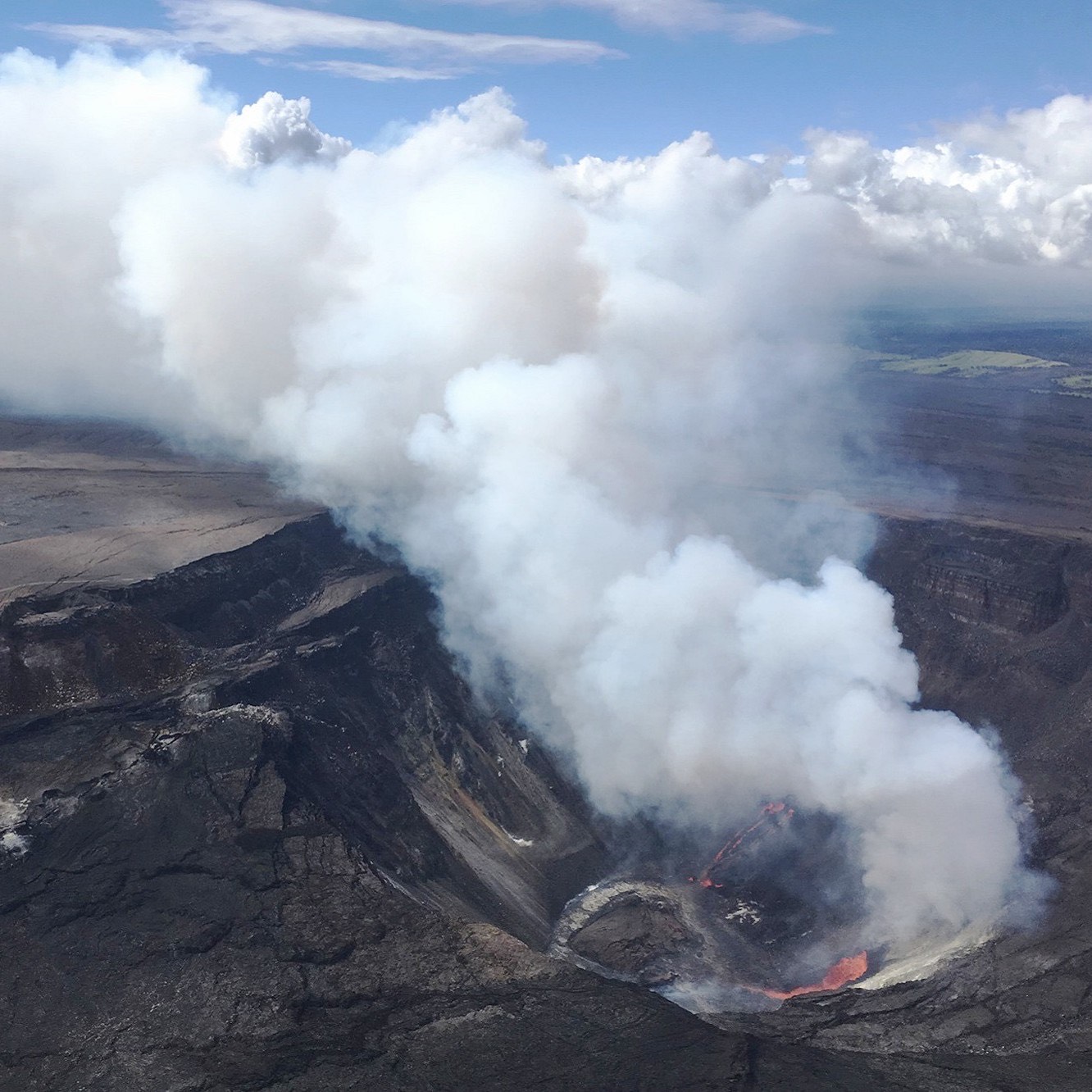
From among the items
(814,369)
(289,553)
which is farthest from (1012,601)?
(814,369)

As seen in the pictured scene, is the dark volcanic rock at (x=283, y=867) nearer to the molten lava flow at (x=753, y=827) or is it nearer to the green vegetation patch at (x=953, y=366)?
the molten lava flow at (x=753, y=827)

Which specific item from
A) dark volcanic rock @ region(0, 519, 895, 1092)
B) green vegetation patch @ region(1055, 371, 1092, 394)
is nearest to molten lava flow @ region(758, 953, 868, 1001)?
dark volcanic rock @ region(0, 519, 895, 1092)

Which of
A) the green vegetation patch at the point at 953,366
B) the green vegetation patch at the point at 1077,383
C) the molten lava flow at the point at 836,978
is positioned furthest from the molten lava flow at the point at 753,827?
the green vegetation patch at the point at 953,366

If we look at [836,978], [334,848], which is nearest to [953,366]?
[836,978]

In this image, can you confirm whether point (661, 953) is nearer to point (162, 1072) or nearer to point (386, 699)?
point (386, 699)

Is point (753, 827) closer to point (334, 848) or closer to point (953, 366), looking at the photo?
point (334, 848)
